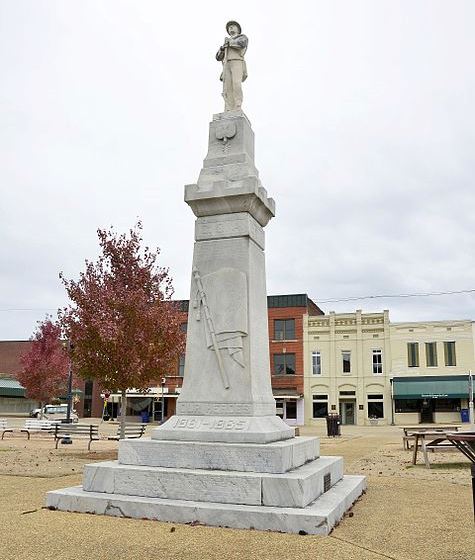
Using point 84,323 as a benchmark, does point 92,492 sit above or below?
below

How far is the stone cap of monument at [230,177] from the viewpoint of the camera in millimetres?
8766

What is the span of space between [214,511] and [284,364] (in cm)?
4280

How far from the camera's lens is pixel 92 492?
748 cm

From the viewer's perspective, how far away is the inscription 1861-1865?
7773mm

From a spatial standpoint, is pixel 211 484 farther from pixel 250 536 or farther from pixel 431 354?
pixel 431 354

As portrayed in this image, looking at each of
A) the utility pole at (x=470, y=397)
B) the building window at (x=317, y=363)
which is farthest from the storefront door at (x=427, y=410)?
the building window at (x=317, y=363)

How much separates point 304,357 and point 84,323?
32983mm

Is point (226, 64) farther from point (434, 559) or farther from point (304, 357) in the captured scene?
point (304, 357)

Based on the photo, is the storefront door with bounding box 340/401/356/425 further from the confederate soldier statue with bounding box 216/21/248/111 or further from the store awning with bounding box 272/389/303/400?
the confederate soldier statue with bounding box 216/21/248/111

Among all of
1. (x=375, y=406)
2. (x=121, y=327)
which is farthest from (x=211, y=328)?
(x=375, y=406)

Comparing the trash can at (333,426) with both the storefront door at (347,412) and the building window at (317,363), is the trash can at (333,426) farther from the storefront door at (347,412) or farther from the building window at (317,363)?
the building window at (317,363)

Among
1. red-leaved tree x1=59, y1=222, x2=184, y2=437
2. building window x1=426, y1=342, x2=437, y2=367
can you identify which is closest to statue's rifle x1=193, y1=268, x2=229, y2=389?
red-leaved tree x1=59, y1=222, x2=184, y2=437

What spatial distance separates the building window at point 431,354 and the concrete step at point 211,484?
39709mm

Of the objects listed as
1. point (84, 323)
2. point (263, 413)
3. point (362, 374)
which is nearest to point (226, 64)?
point (263, 413)
